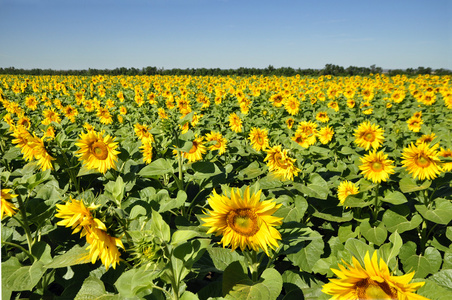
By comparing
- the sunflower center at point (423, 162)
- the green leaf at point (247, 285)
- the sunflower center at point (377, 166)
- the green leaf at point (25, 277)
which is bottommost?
the green leaf at point (25, 277)

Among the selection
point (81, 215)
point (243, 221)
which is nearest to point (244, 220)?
point (243, 221)

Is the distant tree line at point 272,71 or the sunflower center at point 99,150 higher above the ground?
the distant tree line at point 272,71

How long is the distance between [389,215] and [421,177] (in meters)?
→ 0.57

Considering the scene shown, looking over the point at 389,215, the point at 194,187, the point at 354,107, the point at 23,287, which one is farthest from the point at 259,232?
the point at 354,107

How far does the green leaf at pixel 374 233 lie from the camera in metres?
2.72

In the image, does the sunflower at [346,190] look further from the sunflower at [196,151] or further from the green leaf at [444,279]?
the sunflower at [196,151]

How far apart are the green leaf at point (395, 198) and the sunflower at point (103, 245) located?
278cm

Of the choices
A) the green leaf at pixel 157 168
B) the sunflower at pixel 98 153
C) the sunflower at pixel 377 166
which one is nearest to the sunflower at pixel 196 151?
the green leaf at pixel 157 168

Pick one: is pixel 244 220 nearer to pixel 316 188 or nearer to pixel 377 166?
pixel 316 188

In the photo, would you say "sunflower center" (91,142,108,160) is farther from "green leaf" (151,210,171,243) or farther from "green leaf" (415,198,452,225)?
"green leaf" (415,198,452,225)

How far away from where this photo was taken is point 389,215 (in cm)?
307

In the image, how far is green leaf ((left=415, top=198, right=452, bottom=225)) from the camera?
2724 millimetres

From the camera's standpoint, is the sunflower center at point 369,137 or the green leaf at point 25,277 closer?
the green leaf at point 25,277

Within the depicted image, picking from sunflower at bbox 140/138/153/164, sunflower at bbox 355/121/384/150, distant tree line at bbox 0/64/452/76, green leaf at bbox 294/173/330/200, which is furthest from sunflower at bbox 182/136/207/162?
distant tree line at bbox 0/64/452/76
